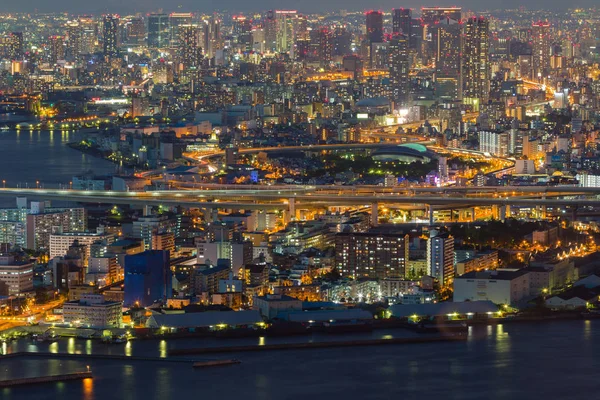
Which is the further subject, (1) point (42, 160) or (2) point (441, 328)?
(1) point (42, 160)

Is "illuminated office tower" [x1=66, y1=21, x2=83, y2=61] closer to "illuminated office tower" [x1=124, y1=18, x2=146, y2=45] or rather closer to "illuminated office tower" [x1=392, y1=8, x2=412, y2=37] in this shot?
"illuminated office tower" [x1=124, y1=18, x2=146, y2=45]

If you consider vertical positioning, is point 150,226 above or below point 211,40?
below

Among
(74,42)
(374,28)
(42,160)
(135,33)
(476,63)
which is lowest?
(42,160)

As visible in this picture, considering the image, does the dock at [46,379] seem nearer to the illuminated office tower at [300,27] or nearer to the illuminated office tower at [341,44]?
the illuminated office tower at [341,44]

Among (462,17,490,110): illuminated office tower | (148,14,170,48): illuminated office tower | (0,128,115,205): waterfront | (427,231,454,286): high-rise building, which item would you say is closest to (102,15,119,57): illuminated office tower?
(148,14,170,48): illuminated office tower

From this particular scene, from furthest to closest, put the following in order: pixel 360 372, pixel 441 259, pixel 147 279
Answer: pixel 441 259, pixel 147 279, pixel 360 372


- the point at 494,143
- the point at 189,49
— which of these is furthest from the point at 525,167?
the point at 189,49

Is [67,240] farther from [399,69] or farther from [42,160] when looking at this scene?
[399,69]
